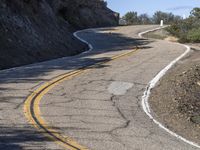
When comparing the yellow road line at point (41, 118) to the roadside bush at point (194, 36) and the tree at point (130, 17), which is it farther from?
the tree at point (130, 17)

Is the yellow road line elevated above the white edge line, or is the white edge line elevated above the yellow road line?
the yellow road line

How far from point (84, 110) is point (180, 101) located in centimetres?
377

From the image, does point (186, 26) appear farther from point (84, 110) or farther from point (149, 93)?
point (84, 110)

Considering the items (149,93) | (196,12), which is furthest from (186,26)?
(149,93)

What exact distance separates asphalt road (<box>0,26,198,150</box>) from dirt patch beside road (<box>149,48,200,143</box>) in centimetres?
54

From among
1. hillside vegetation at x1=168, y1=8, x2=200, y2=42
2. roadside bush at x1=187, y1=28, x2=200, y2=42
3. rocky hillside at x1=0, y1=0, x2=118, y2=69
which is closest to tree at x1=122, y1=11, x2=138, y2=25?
hillside vegetation at x1=168, y1=8, x2=200, y2=42

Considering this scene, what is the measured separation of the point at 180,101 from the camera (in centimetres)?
1505

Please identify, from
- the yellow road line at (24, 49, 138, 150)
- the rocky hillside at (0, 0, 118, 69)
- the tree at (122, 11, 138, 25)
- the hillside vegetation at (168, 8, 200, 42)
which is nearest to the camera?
the yellow road line at (24, 49, 138, 150)

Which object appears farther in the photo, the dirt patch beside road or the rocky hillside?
the rocky hillside

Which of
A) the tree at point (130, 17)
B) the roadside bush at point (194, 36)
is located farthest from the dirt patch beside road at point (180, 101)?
the tree at point (130, 17)

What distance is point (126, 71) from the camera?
20312 mm

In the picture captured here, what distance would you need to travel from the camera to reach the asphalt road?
9.58 meters

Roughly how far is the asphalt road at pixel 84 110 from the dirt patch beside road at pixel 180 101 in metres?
→ 0.54

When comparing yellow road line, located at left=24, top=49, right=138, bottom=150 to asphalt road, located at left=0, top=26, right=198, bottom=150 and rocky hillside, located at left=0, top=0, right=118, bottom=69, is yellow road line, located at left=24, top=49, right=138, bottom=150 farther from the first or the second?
rocky hillside, located at left=0, top=0, right=118, bottom=69
